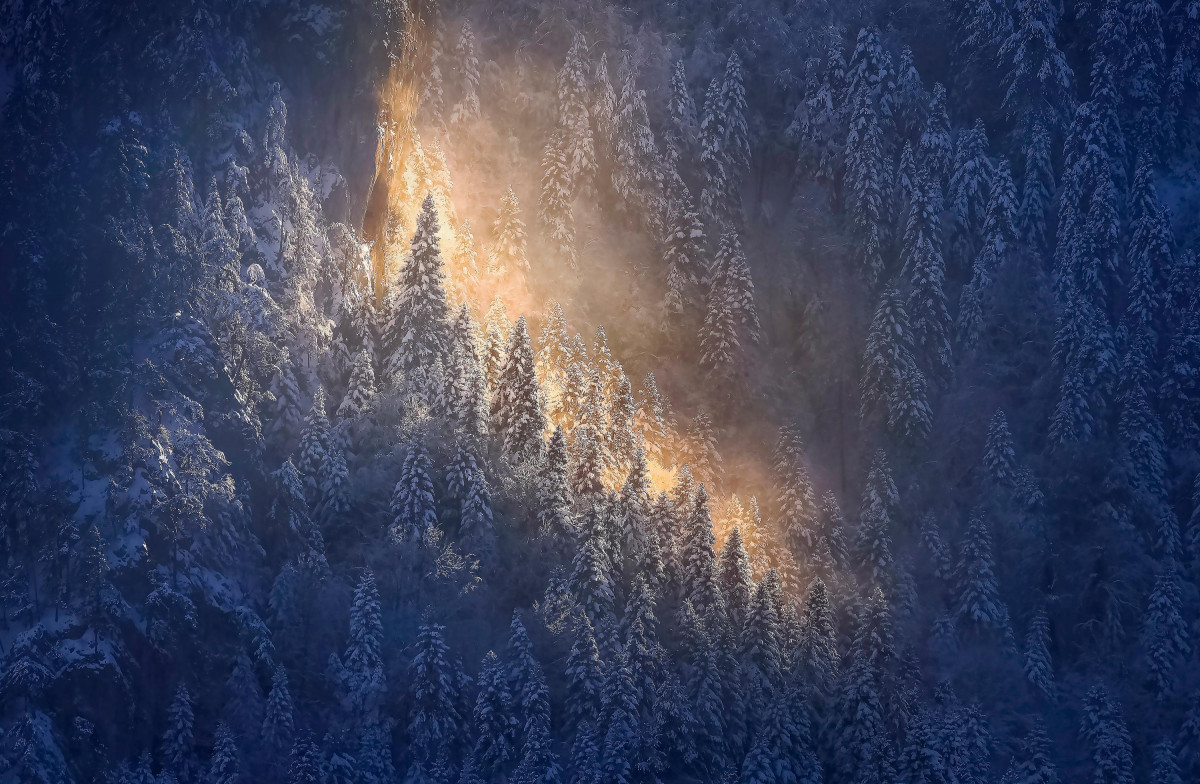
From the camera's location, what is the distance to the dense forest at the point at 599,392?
6519 cm

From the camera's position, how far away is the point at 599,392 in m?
76.1

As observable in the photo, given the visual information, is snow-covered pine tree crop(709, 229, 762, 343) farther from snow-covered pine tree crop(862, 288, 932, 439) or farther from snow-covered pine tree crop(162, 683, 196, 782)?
snow-covered pine tree crop(162, 683, 196, 782)

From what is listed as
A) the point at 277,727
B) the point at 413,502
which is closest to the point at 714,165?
the point at 413,502

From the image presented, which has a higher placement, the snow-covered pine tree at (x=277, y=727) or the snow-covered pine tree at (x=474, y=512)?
the snow-covered pine tree at (x=474, y=512)

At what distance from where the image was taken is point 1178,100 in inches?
3821

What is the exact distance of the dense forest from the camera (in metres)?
65.2

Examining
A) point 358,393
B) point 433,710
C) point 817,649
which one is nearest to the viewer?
point 433,710

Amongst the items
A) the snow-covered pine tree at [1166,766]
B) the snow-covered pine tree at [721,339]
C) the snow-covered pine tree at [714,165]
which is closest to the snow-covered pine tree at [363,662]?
the snow-covered pine tree at [721,339]

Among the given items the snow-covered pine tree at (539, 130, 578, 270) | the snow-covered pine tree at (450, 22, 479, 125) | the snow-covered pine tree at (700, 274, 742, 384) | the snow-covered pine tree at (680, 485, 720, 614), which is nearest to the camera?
the snow-covered pine tree at (680, 485, 720, 614)

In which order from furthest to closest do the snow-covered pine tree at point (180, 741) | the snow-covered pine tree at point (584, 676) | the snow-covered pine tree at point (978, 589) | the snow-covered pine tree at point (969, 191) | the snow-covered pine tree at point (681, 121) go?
the snow-covered pine tree at point (969, 191), the snow-covered pine tree at point (681, 121), the snow-covered pine tree at point (978, 589), the snow-covered pine tree at point (584, 676), the snow-covered pine tree at point (180, 741)

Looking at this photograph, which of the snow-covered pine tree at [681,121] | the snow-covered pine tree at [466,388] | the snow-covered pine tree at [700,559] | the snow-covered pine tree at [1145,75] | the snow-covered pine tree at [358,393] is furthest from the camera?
the snow-covered pine tree at [1145,75]

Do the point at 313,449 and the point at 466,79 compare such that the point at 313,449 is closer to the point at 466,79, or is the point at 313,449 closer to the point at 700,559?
the point at 700,559

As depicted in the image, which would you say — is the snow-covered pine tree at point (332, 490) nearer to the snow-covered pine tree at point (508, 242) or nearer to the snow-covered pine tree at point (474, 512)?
the snow-covered pine tree at point (474, 512)

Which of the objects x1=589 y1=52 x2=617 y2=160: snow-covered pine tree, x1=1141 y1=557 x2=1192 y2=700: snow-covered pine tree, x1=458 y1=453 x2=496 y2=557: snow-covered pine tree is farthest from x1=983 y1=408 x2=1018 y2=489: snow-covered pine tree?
x1=458 y1=453 x2=496 y2=557: snow-covered pine tree
